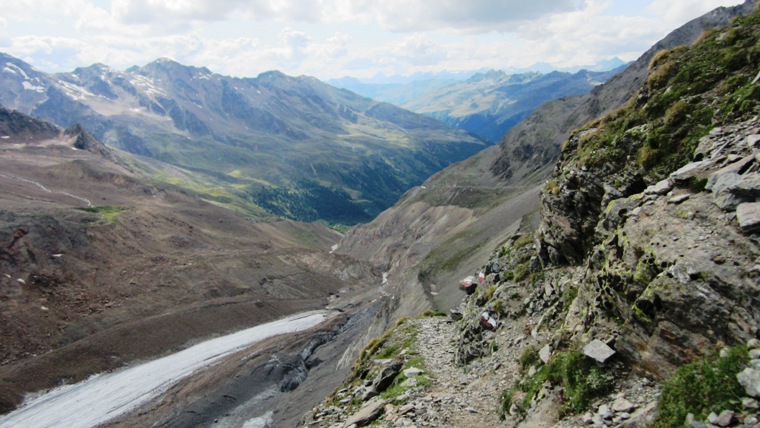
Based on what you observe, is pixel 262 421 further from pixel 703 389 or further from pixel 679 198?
pixel 703 389

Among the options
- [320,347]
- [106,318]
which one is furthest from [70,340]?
[320,347]

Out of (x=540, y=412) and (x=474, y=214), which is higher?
(x=540, y=412)

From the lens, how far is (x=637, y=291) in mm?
15859

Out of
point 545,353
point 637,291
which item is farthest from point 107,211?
point 637,291

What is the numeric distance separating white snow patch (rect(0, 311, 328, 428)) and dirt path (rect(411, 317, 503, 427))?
69.0 m

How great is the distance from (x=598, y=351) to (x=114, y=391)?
9218 cm

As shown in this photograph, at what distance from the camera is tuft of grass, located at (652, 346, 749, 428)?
11.5m

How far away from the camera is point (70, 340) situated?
9975cm

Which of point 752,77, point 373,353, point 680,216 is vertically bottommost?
point 373,353

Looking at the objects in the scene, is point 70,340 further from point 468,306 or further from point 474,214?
point 474,214

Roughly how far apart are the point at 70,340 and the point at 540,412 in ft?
361

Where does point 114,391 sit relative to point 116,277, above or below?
below

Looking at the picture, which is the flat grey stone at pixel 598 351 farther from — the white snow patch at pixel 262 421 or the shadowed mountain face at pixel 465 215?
the shadowed mountain face at pixel 465 215

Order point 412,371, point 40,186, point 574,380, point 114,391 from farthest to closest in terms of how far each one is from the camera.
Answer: point 40,186 < point 114,391 < point 412,371 < point 574,380
